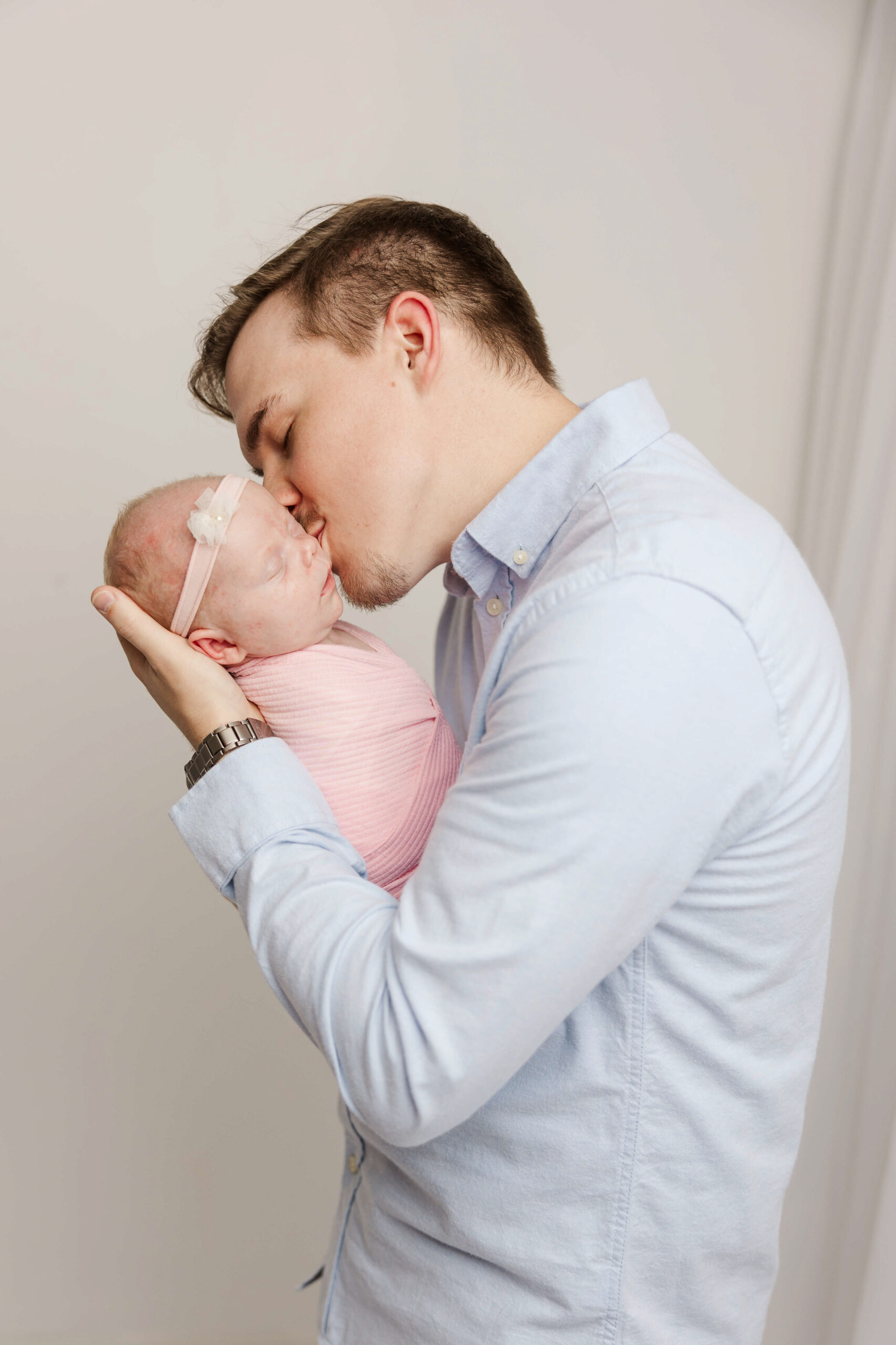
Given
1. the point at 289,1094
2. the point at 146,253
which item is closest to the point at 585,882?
the point at 146,253

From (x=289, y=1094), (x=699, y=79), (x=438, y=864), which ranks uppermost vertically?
(x=699, y=79)

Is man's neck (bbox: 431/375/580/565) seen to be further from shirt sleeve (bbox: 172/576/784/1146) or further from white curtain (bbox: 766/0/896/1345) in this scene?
white curtain (bbox: 766/0/896/1345)

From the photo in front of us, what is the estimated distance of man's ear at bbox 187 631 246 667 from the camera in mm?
1461

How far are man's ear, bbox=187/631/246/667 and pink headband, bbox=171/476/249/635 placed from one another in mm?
43

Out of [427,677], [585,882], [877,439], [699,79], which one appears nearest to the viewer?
[585,882]

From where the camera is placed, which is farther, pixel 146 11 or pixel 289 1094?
pixel 289 1094

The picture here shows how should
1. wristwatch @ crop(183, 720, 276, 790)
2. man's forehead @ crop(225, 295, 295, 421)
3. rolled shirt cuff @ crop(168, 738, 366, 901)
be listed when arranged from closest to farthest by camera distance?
rolled shirt cuff @ crop(168, 738, 366, 901) → wristwatch @ crop(183, 720, 276, 790) → man's forehead @ crop(225, 295, 295, 421)

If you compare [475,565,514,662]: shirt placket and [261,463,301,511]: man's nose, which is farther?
[261,463,301,511]: man's nose

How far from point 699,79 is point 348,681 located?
1857mm

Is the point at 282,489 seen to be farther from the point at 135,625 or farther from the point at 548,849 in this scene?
the point at 548,849

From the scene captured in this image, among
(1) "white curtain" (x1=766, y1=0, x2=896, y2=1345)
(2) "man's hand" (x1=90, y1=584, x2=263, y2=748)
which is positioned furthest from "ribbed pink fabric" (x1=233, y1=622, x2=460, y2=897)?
(1) "white curtain" (x1=766, y1=0, x2=896, y2=1345)

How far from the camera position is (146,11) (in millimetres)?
2223

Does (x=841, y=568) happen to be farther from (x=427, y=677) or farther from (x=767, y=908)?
(x=767, y=908)

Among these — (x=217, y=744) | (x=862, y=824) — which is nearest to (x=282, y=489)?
(x=217, y=744)
